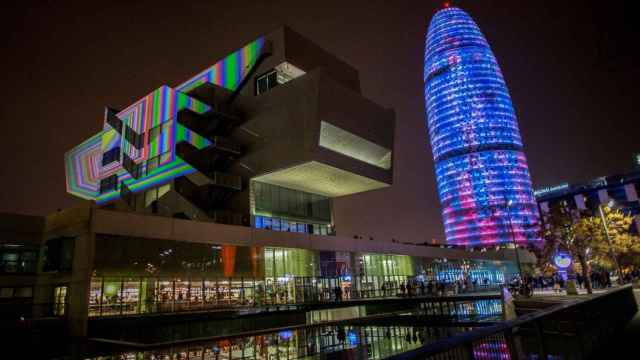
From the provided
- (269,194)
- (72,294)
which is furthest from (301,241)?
(72,294)

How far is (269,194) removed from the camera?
4675 centimetres

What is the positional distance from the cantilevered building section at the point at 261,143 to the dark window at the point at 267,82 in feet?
0.50

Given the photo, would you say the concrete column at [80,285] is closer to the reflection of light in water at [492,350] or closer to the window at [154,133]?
the reflection of light in water at [492,350]

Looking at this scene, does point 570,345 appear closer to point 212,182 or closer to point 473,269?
point 212,182

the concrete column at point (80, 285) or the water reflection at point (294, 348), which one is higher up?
the concrete column at point (80, 285)

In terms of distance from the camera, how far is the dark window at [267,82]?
47.3 meters

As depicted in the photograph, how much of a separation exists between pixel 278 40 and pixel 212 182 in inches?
763

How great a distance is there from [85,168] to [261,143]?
43394 millimetres

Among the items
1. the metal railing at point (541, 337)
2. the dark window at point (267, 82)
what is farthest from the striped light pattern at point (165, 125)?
the metal railing at point (541, 337)

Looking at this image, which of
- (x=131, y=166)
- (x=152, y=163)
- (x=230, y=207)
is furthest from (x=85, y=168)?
(x=230, y=207)

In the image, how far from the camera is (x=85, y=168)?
69.1 m

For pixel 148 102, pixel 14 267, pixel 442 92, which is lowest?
pixel 14 267

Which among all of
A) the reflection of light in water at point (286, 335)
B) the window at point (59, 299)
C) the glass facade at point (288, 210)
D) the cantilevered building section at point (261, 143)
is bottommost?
the reflection of light in water at point (286, 335)

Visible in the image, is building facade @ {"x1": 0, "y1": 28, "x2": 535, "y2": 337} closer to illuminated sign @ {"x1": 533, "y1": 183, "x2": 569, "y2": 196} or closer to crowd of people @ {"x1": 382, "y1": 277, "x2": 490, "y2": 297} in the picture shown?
crowd of people @ {"x1": 382, "y1": 277, "x2": 490, "y2": 297}
